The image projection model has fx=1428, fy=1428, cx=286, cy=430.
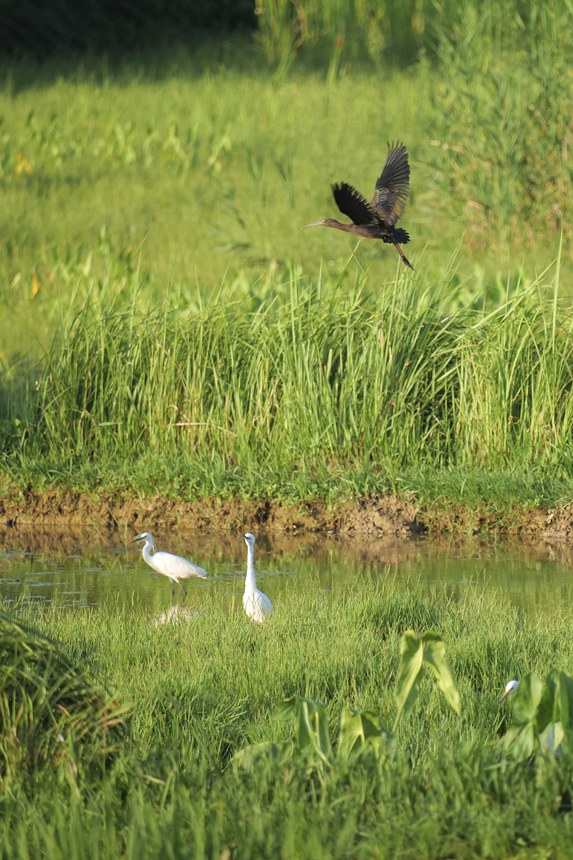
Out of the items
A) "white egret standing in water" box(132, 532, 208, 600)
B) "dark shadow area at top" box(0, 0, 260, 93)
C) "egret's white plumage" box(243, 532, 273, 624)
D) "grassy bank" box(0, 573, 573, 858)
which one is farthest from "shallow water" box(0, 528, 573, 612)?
"dark shadow area at top" box(0, 0, 260, 93)

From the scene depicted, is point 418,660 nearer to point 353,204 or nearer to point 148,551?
point 353,204

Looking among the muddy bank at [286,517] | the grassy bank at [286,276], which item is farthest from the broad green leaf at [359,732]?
the grassy bank at [286,276]

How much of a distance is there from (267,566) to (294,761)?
4.30m

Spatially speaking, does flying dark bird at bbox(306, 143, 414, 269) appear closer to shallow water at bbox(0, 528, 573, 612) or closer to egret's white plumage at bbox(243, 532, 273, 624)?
egret's white plumage at bbox(243, 532, 273, 624)

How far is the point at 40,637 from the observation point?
3.96m

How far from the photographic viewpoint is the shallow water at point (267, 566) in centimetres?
743

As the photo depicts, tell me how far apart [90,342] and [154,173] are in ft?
32.0

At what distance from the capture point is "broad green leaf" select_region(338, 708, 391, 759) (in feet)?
Answer: 12.9

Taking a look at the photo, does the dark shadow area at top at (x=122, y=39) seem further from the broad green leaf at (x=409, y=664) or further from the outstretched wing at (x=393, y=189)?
the broad green leaf at (x=409, y=664)

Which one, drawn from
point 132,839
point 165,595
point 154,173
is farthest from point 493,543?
point 154,173

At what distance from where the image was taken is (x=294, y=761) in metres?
3.83

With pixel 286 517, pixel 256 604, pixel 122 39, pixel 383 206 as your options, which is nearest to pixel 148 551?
pixel 256 604

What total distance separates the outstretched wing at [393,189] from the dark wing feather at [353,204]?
72 mm

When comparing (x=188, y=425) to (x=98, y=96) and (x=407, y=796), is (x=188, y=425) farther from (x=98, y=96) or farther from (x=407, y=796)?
(x=98, y=96)
